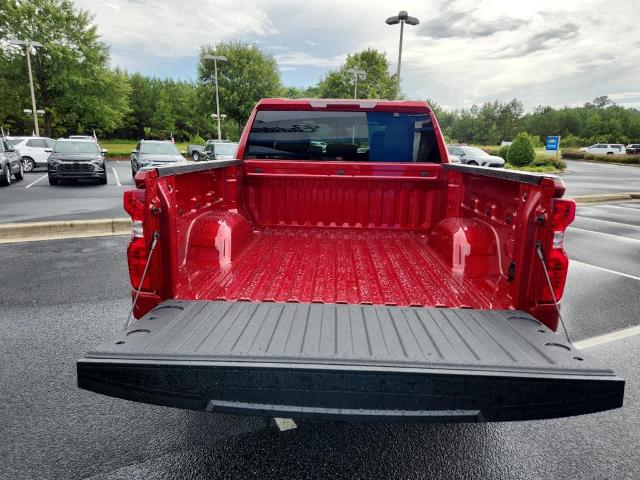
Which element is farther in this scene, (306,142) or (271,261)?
(306,142)

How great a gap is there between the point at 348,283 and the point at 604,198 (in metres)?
15.5

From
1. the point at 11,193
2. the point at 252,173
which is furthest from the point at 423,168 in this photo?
the point at 11,193

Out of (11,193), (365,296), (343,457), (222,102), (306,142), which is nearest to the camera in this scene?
(343,457)

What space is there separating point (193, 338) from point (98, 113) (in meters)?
50.5

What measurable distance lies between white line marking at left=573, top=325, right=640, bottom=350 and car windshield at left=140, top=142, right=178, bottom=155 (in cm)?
1714

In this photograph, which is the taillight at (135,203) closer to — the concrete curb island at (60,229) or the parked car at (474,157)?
the concrete curb island at (60,229)

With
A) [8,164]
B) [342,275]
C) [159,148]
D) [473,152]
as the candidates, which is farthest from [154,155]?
[473,152]

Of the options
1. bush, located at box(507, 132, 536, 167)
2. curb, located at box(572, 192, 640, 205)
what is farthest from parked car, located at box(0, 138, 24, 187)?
bush, located at box(507, 132, 536, 167)

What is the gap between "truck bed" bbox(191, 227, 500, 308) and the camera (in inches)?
114

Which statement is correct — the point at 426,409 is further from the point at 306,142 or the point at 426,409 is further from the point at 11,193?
the point at 11,193

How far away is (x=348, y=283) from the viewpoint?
3.21 m

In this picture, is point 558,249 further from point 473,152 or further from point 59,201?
point 473,152

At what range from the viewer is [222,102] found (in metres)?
53.6

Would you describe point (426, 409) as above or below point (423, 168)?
below
